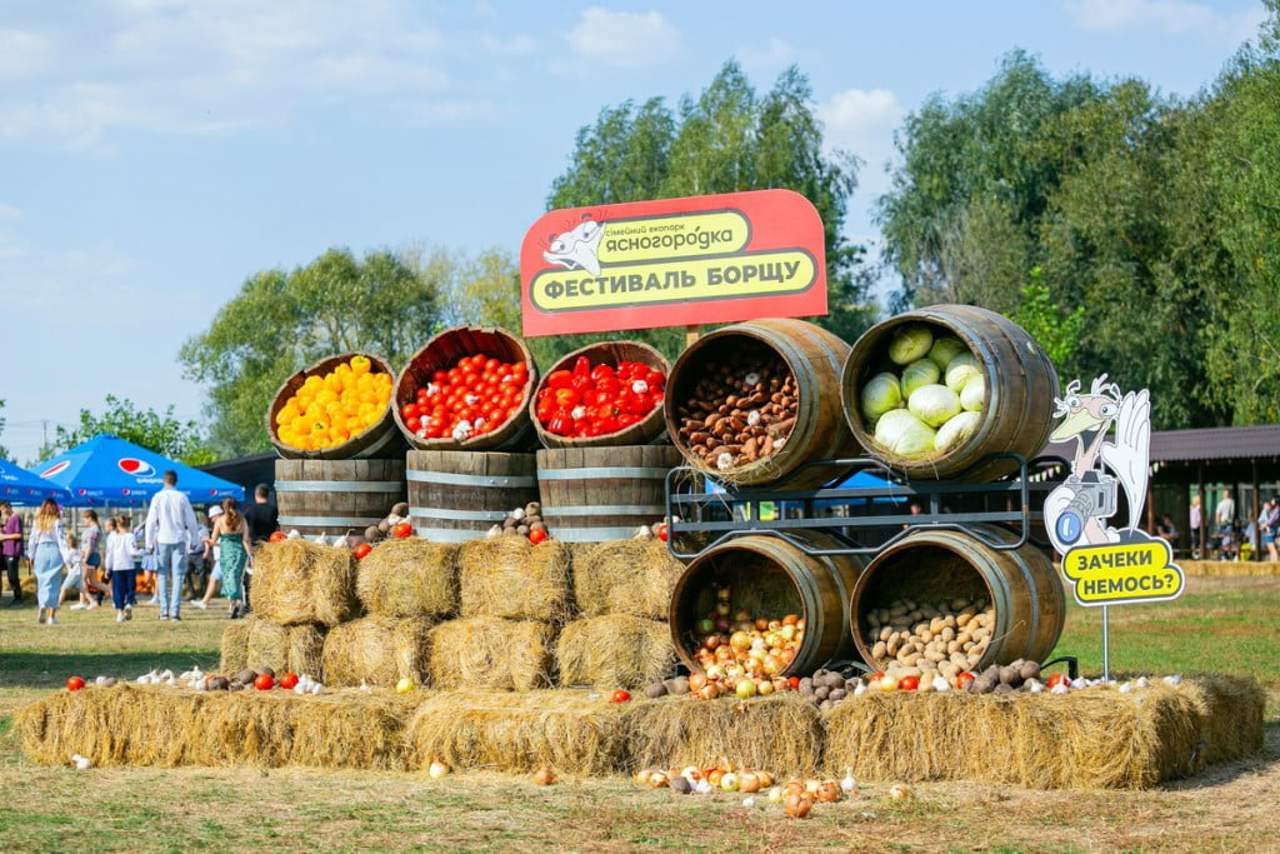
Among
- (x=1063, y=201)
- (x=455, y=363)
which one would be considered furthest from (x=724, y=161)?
(x=455, y=363)

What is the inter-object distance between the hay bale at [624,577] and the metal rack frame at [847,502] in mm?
140

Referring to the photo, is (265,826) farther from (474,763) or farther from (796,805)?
(796,805)

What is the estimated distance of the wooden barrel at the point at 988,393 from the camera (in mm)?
9141

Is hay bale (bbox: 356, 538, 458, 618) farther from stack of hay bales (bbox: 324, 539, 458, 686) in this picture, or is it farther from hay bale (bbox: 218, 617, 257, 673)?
hay bale (bbox: 218, 617, 257, 673)

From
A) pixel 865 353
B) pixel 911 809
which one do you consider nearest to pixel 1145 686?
pixel 911 809

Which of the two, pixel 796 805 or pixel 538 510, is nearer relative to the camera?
pixel 796 805

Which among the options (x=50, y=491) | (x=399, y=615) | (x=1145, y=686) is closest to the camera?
(x=1145, y=686)

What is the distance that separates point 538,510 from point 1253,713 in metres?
4.64

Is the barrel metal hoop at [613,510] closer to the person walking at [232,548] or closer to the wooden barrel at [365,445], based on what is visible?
the wooden barrel at [365,445]

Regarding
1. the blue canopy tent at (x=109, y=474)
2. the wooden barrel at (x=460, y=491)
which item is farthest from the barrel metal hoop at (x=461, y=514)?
the blue canopy tent at (x=109, y=474)

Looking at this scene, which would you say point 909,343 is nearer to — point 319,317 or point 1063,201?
point 1063,201

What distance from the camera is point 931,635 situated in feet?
31.4

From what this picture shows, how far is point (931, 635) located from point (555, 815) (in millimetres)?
2887

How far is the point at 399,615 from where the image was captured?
1070cm
